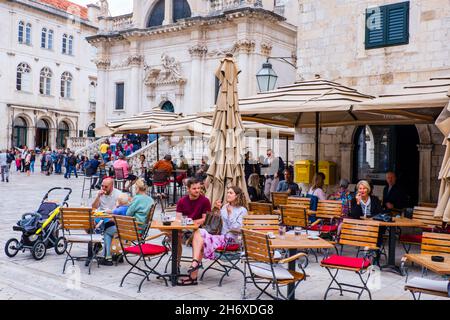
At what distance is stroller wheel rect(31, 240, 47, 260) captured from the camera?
26.3 ft

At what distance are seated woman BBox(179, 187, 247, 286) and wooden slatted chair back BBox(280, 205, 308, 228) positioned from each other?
117cm

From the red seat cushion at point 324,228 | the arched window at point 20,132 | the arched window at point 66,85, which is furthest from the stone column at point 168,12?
the red seat cushion at point 324,228

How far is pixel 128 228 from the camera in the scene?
665 centimetres

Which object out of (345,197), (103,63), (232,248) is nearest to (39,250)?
(232,248)

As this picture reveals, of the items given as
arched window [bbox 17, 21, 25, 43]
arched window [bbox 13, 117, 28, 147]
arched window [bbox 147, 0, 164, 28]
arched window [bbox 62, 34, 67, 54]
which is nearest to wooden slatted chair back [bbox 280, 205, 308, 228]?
arched window [bbox 147, 0, 164, 28]

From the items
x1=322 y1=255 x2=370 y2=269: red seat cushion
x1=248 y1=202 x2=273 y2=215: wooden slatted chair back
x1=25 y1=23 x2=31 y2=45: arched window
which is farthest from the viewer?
x1=25 y1=23 x2=31 y2=45: arched window

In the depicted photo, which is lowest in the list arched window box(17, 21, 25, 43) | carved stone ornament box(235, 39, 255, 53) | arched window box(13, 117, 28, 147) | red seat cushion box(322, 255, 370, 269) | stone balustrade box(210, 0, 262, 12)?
red seat cushion box(322, 255, 370, 269)

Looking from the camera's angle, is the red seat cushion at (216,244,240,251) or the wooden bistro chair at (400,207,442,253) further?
the wooden bistro chair at (400,207,442,253)

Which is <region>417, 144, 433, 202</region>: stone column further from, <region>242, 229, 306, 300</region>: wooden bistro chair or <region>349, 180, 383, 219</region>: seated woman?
<region>242, 229, 306, 300</region>: wooden bistro chair

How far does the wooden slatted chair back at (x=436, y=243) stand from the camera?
6.02 m

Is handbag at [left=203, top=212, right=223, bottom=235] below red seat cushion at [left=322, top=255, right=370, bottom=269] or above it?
above

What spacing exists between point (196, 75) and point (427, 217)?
2271cm
